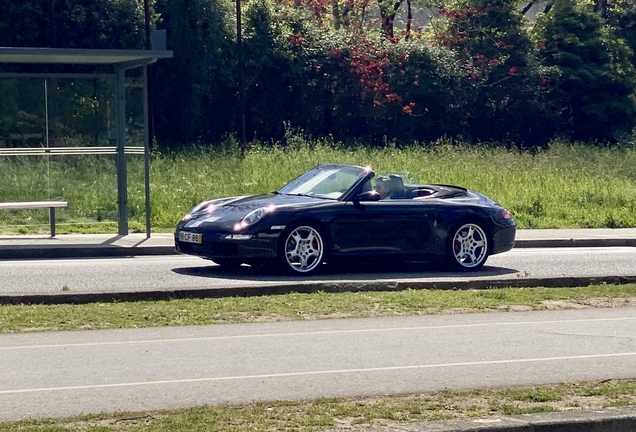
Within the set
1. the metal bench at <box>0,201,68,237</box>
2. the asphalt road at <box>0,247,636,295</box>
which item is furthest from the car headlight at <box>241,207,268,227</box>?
the metal bench at <box>0,201,68,237</box>

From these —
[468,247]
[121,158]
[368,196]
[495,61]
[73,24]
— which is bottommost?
[468,247]

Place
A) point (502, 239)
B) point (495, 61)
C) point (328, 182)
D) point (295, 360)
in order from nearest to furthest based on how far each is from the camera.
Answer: point (295, 360)
point (328, 182)
point (502, 239)
point (495, 61)

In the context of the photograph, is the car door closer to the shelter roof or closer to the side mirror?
the side mirror

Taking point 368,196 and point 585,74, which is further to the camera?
point 585,74

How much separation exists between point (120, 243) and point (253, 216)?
4.07 metres

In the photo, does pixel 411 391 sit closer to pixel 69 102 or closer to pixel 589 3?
pixel 69 102

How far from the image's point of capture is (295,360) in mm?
8797

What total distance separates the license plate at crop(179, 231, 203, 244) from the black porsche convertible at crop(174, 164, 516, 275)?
0.04 ft

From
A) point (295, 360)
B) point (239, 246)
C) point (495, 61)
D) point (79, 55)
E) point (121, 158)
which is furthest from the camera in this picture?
point (495, 61)

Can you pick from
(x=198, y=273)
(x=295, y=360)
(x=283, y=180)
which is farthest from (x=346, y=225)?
(x=283, y=180)

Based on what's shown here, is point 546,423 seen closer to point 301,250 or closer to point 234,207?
point 301,250

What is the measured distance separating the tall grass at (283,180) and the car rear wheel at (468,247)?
622cm

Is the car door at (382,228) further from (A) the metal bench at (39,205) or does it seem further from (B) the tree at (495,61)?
(B) the tree at (495,61)

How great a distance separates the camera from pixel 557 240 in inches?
774
